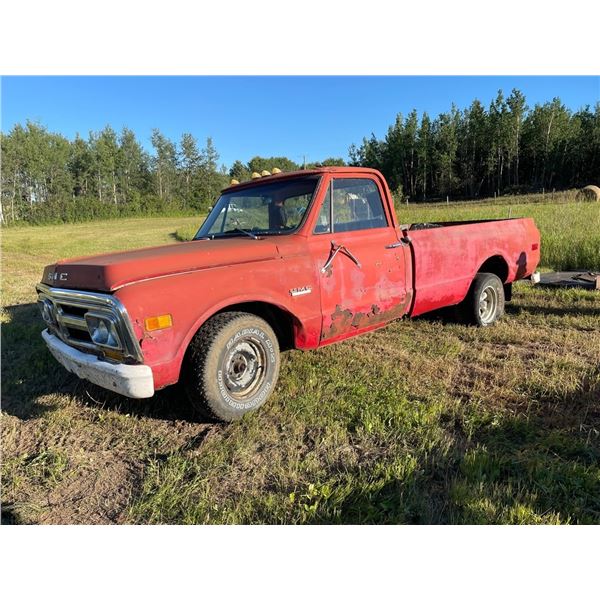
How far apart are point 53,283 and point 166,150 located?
72958 millimetres

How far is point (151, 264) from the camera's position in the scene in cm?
289

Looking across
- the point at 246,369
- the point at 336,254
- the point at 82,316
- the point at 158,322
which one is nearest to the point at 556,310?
the point at 336,254

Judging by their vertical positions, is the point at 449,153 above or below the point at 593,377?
above

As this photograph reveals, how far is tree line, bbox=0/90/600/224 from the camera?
53.6 metres

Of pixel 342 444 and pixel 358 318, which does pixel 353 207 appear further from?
pixel 342 444

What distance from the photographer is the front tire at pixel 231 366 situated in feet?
9.84

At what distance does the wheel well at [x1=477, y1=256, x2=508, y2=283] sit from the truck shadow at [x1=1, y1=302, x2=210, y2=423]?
4048mm

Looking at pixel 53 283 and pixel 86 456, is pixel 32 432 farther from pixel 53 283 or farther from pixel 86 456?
pixel 53 283

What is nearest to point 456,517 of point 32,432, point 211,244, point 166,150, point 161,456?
point 161,456

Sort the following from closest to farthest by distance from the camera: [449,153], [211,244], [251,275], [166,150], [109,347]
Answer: [109,347]
[251,275]
[211,244]
[449,153]
[166,150]

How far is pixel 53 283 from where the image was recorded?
11.1 ft

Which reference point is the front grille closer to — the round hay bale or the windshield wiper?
the windshield wiper

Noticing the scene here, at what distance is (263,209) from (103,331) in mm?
1870

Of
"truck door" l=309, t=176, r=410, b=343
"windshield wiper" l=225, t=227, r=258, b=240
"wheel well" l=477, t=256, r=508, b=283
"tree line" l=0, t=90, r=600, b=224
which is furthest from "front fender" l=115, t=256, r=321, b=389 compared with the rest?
"tree line" l=0, t=90, r=600, b=224
